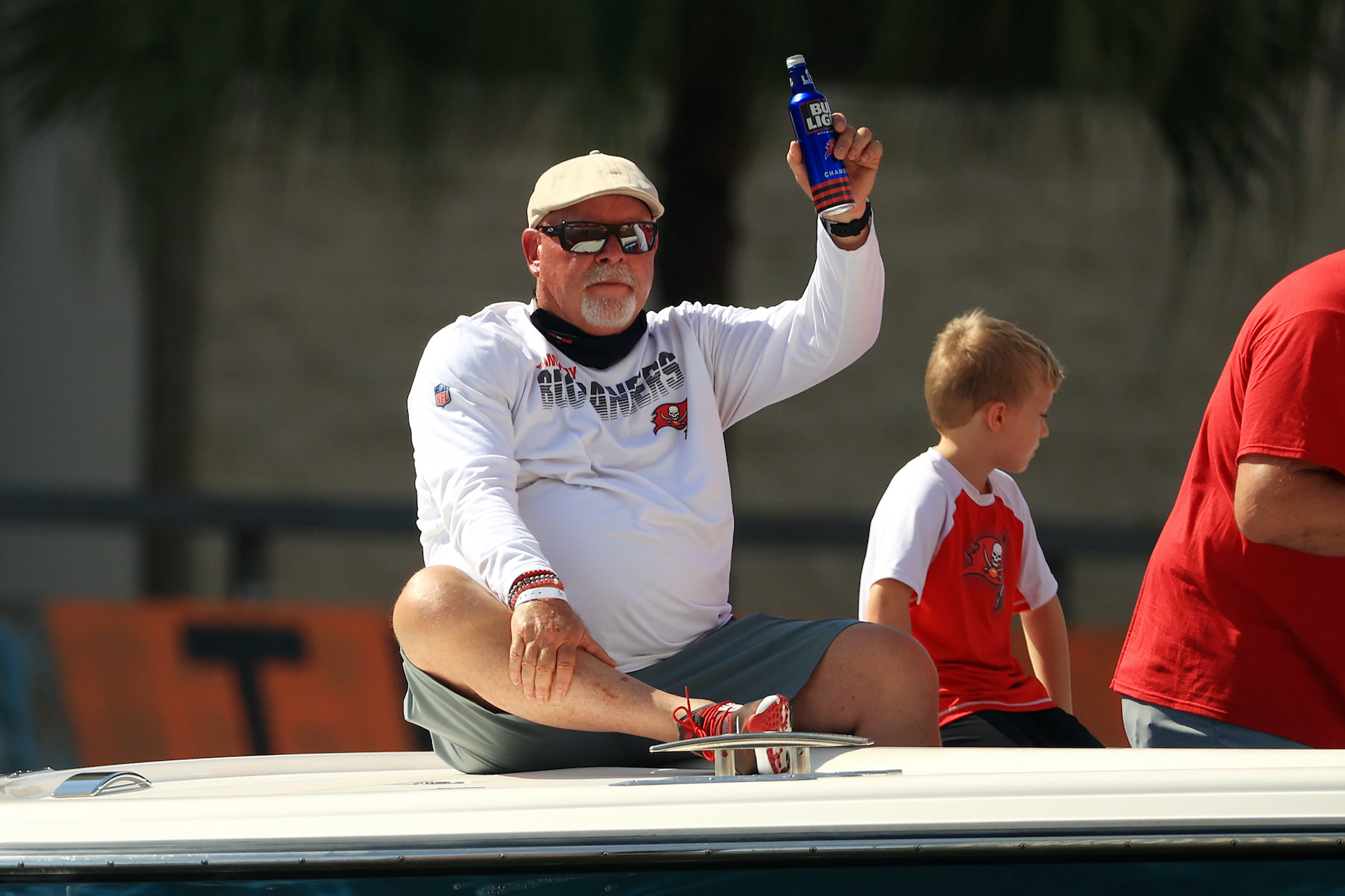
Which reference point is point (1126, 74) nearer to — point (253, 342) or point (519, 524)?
point (519, 524)

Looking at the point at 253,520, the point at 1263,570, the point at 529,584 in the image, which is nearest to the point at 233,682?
the point at 253,520

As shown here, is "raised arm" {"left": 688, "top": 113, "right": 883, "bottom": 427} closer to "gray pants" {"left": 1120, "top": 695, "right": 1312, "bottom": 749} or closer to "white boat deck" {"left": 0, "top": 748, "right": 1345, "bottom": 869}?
"gray pants" {"left": 1120, "top": 695, "right": 1312, "bottom": 749}

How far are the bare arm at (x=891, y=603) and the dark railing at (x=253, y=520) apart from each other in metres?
2.89

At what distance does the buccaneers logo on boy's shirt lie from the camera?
2.79 metres

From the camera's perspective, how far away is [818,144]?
244 centimetres

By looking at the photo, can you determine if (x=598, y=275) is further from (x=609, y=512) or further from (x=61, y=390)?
(x=61, y=390)

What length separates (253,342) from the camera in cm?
902

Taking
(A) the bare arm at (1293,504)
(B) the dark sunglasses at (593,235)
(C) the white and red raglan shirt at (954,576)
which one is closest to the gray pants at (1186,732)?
(A) the bare arm at (1293,504)

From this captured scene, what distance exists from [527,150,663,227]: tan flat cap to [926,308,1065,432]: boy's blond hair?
0.68 m

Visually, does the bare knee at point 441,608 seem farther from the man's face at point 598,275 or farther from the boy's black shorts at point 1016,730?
the boy's black shorts at point 1016,730

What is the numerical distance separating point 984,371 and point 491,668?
3.73 feet

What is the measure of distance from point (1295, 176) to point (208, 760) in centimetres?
430

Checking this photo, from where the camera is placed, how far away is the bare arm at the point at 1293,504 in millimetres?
2039

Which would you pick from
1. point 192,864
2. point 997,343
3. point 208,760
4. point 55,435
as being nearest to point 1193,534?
point 997,343
